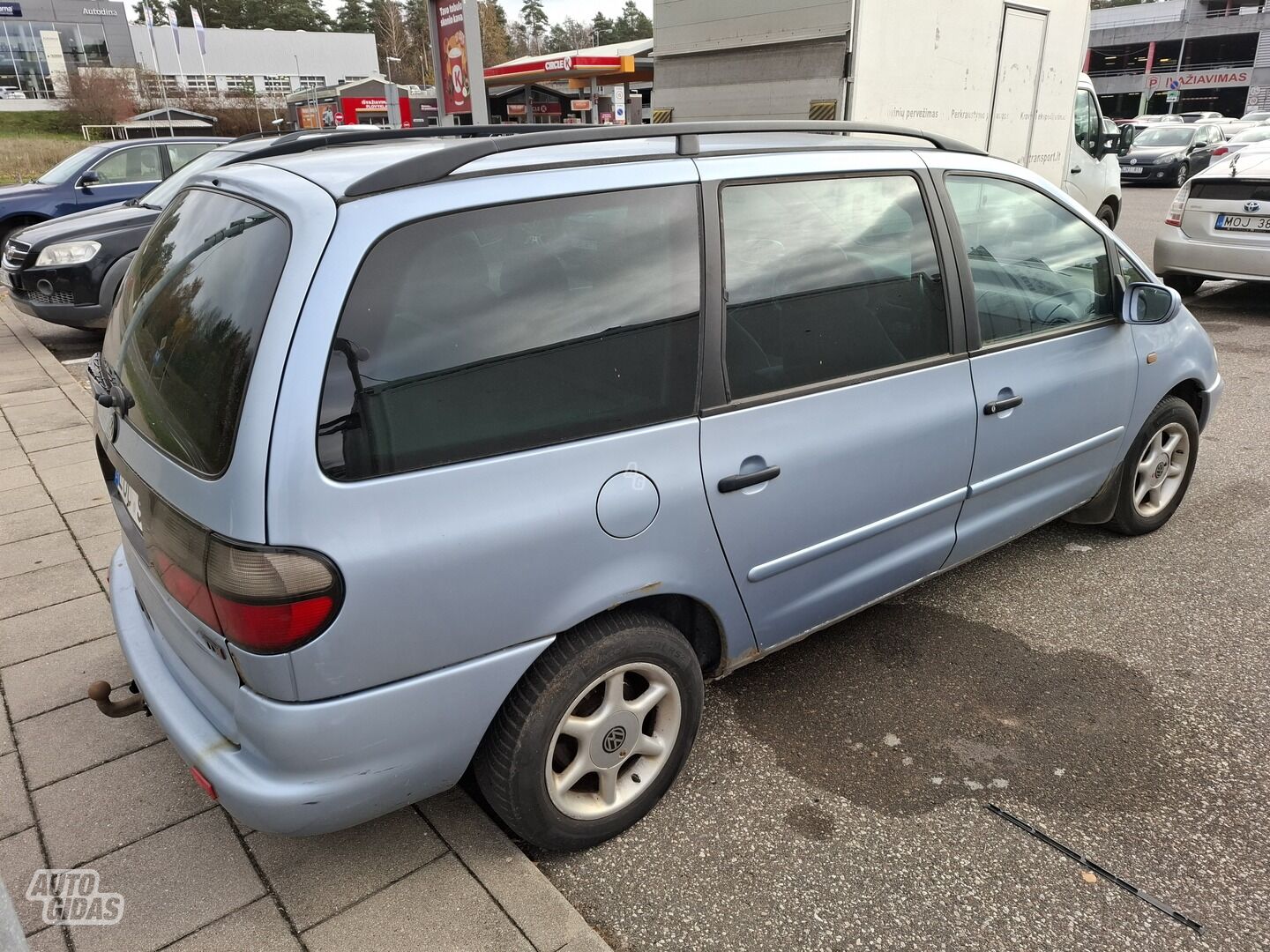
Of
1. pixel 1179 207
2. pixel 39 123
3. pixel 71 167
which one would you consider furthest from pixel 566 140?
pixel 39 123

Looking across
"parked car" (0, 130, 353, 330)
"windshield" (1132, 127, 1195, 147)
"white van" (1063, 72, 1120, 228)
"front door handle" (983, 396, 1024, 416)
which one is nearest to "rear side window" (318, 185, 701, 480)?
"front door handle" (983, 396, 1024, 416)

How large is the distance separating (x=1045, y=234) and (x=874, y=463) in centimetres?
140

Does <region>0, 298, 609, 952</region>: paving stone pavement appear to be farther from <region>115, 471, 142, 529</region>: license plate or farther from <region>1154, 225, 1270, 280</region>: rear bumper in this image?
<region>1154, 225, 1270, 280</region>: rear bumper

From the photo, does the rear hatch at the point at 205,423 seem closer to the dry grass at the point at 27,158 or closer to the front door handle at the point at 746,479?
the front door handle at the point at 746,479

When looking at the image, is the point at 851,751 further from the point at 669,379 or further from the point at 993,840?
the point at 669,379

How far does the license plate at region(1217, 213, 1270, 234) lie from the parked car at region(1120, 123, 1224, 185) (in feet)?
50.7

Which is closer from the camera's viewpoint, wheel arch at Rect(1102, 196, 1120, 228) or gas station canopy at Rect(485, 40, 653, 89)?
wheel arch at Rect(1102, 196, 1120, 228)

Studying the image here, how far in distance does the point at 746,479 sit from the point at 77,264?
7300 millimetres

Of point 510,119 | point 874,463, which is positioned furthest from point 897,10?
point 510,119

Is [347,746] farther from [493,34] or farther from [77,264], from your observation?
[493,34]

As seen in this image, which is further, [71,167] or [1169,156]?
[1169,156]

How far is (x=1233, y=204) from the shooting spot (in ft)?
25.9

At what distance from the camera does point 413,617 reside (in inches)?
73.2

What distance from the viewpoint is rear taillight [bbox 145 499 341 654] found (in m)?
1.73
